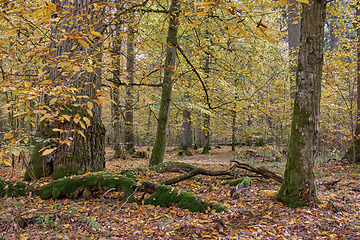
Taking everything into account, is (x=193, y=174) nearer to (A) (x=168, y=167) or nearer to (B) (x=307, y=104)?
(A) (x=168, y=167)

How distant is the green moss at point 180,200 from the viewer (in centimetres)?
394

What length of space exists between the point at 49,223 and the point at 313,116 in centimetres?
439

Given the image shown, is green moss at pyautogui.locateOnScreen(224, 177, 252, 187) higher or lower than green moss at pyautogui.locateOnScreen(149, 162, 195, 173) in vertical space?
lower

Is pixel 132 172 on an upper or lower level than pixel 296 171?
lower

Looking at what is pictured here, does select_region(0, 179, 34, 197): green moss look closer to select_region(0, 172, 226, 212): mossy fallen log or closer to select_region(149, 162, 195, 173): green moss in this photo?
select_region(0, 172, 226, 212): mossy fallen log

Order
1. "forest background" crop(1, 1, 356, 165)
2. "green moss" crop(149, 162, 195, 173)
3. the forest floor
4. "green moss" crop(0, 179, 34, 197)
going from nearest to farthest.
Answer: "forest background" crop(1, 1, 356, 165)
the forest floor
"green moss" crop(0, 179, 34, 197)
"green moss" crop(149, 162, 195, 173)

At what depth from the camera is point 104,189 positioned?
4.50 meters

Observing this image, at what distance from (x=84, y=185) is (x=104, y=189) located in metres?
0.38

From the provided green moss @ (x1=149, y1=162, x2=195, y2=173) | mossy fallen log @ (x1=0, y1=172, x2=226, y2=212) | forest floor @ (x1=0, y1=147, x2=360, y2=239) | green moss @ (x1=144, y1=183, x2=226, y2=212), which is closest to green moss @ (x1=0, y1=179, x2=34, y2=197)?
mossy fallen log @ (x1=0, y1=172, x2=226, y2=212)

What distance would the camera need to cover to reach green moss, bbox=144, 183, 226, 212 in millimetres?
3938

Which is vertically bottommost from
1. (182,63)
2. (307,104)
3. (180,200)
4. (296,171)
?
(180,200)

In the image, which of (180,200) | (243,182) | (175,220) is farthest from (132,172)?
(243,182)

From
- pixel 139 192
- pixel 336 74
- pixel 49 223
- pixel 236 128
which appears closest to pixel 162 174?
pixel 139 192

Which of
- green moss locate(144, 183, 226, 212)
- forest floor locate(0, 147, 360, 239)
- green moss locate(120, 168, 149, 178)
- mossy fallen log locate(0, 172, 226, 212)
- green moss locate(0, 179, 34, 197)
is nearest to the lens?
forest floor locate(0, 147, 360, 239)
